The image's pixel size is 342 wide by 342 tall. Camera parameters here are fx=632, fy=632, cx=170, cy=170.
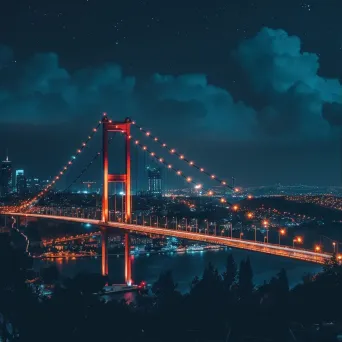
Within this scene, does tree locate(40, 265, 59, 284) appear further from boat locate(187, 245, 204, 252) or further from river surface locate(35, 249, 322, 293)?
boat locate(187, 245, 204, 252)

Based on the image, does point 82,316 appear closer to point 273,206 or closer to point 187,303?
point 187,303

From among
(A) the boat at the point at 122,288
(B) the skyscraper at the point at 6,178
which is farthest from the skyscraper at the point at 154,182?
(A) the boat at the point at 122,288

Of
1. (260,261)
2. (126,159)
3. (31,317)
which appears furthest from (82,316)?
(260,261)

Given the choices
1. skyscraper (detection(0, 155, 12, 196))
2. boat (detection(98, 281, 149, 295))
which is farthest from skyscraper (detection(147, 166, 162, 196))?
boat (detection(98, 281, 149, 295))

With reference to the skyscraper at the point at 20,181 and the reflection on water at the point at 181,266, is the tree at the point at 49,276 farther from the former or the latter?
the skyscraper at the point at 20,181

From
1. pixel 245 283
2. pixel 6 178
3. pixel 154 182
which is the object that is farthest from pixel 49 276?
pixel 6 178
